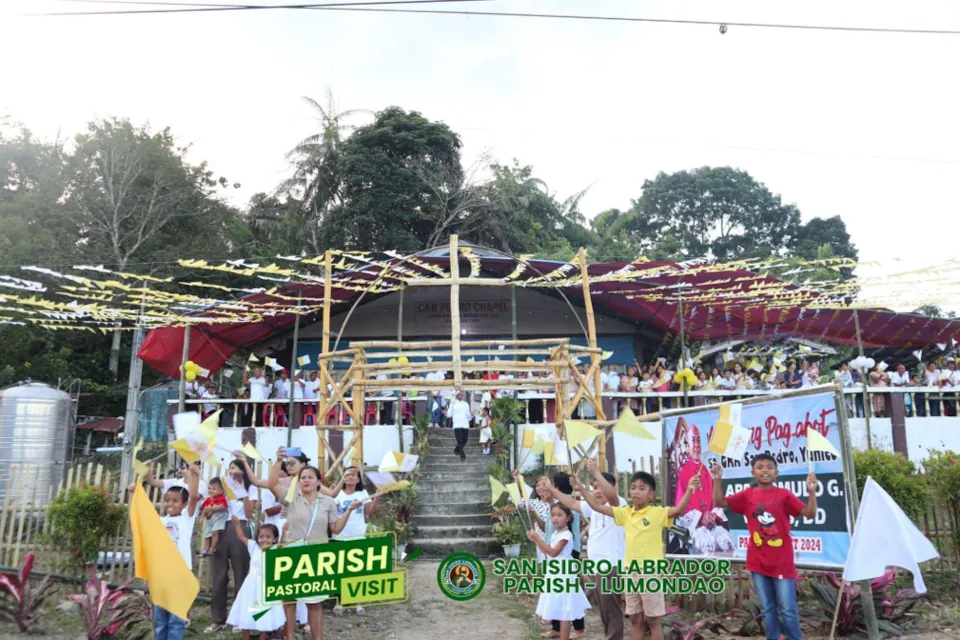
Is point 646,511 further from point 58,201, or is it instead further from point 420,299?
point 58,201

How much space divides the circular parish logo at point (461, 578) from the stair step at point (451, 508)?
362 centimetres

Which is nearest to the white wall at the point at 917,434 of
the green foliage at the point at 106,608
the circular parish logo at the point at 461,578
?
the circular parish logo at the point at 461,578

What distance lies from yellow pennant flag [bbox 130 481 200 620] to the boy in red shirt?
3.80 meters

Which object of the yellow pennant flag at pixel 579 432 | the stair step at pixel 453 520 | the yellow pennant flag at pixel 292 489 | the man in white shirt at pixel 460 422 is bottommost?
the stair step at pixel 453 520

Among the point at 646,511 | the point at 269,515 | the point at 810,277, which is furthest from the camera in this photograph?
the point at 810,277

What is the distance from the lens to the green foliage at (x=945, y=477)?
7.62 metres

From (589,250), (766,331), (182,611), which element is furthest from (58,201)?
(182,611)

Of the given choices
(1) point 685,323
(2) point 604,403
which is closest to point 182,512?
(2) point 604,403

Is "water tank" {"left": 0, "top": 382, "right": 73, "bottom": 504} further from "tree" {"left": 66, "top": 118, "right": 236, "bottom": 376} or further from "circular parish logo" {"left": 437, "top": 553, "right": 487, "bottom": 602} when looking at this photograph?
"tree" {"left": 66, "top": 118, "right": 236, "bottom": 376}

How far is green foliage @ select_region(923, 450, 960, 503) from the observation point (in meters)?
7.62

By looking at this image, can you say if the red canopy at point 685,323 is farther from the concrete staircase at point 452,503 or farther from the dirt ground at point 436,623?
the dirt ground at point 436,623

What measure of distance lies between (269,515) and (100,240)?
75.3ft

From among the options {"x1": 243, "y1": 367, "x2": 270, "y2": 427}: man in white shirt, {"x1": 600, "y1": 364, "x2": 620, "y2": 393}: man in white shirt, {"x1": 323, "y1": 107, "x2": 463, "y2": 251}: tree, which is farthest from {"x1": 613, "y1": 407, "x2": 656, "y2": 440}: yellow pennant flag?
{"x1": 323, "y1": 107, "x2": 463, "y2": 251}: tree

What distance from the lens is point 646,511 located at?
5.16 metres
